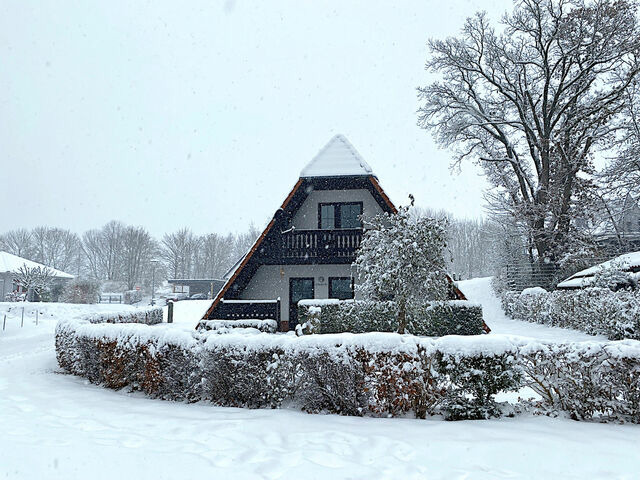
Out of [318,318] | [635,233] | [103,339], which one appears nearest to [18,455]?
[103,339]

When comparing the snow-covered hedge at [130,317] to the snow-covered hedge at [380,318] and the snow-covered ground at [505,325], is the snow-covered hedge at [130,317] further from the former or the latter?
the snow-covered ground at [505,325]

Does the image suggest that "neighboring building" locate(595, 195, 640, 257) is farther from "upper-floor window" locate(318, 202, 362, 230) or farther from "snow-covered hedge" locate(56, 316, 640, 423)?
"snow-covered hedge" locate(56, 316, 640, 423)

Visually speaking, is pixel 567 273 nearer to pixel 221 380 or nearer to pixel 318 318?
pixel 318 318

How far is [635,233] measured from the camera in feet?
90.0

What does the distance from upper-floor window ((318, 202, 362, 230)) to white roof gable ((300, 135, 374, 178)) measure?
143cm

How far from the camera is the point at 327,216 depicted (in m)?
17.9

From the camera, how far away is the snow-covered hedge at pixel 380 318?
1381cm

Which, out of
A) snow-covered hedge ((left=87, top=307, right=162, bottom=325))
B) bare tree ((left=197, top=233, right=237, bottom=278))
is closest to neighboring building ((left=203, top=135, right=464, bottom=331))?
snow-covered hedge ((left=87, top=307, right=162, bottom=325))

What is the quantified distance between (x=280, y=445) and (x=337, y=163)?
14125mm

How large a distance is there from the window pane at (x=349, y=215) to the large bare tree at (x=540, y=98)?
40.3 ft

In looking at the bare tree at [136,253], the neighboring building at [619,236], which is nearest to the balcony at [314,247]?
the neighboring building at [619,236]

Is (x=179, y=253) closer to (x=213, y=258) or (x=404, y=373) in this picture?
(x=213, y=258)

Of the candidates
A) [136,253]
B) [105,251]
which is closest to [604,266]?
[136,253]

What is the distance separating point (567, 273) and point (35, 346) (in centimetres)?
2601
